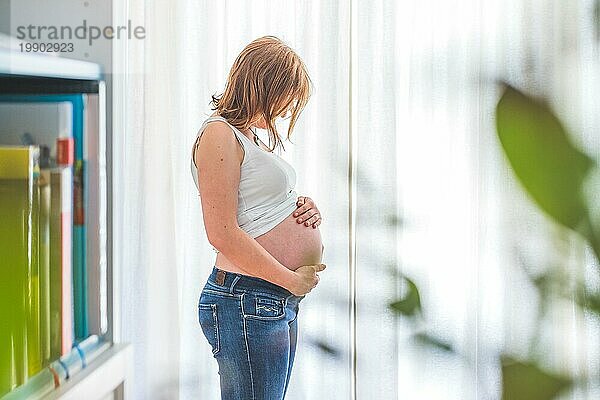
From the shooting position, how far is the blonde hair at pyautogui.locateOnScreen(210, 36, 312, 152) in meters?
1.70

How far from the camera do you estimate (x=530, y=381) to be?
1.86 meters

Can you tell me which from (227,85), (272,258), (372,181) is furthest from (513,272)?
(227,85)

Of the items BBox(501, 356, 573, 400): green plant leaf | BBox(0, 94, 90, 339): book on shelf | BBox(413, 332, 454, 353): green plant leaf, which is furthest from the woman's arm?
BBox(501, 356, 573, 400): green plant leaf

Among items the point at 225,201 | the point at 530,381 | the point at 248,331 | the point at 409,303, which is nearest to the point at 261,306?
the point at 248,331

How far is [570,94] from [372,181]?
453 mm

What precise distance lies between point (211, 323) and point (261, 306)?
0.11 m

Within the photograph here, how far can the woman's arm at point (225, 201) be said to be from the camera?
164 cm

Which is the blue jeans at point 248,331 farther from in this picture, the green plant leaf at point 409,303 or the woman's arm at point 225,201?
the green plant leaf at point 409,303

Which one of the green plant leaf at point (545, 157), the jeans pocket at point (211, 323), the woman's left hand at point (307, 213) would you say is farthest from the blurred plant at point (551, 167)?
the jeans pocket at point (211, 323)

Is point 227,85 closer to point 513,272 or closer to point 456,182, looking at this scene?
point 456,182

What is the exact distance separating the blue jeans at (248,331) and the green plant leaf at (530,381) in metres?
0.49

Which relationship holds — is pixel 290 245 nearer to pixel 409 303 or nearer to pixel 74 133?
pixel 409 303

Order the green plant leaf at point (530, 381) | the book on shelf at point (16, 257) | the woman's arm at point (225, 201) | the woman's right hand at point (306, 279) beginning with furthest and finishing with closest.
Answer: the green plant leaf at point (530, 381)
the woman's right hand at point (306, 279)
the woman's arm at point (225, 201)
the book on shelf at point (16, 257)

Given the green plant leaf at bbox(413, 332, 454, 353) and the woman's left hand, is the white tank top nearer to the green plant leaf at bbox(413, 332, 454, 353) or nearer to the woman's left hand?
the woman's left hand
